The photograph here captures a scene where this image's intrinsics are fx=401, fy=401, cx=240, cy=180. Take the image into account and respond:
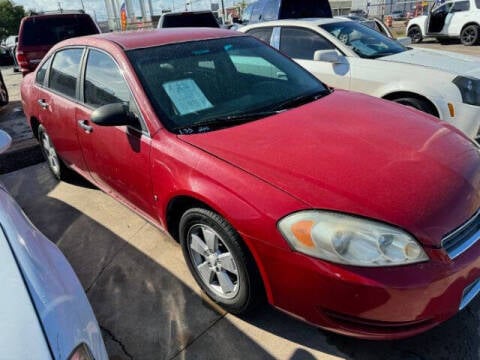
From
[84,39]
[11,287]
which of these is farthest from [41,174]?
[11,287]

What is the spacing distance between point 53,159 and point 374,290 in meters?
3.81

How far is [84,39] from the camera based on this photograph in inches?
134

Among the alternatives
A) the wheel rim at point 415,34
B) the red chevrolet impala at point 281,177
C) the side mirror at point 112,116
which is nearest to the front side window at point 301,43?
the red chevrolet impala at point 281,177

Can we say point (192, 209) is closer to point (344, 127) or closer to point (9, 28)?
point (344, 127)

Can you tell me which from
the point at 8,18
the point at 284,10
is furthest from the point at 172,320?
the point at 8,18

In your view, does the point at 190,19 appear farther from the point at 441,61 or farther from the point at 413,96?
the point at 413,96

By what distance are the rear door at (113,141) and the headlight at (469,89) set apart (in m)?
3.32

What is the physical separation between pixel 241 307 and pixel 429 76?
11.1 ft

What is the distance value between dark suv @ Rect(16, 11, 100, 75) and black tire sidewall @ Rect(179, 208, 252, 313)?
23.9 ft

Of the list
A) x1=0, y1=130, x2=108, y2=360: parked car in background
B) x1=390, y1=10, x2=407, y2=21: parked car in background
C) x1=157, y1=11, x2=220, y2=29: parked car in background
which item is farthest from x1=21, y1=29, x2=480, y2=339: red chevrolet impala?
x1=390, y1=10, x2=407, y2=21: parked car in background

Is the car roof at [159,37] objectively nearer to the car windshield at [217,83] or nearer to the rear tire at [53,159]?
the car windshield at [217,83]

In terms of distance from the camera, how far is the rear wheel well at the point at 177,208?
228cm

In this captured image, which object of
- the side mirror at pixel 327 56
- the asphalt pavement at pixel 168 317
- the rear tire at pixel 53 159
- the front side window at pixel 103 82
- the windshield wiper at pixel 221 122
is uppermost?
the front side window at pixel 103 82

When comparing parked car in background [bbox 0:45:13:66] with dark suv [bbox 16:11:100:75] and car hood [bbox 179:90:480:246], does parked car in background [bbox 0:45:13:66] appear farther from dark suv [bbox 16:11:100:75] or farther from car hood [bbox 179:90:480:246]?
car hood [bbox 179:90:480:246]
